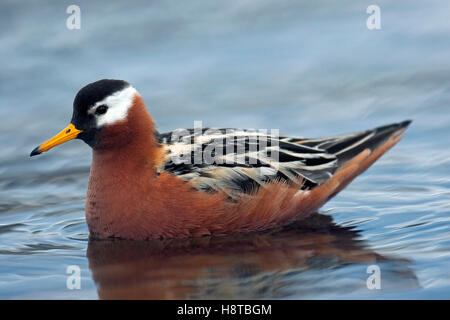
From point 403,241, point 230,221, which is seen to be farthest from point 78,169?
point 403,241

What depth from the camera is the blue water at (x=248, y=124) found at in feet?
25.7

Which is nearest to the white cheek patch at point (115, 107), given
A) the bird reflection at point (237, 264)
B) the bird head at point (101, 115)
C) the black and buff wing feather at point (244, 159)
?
the bird head at point (101, 115)

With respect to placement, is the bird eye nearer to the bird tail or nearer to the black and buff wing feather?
the black and buff wing feather

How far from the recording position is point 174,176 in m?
8.88

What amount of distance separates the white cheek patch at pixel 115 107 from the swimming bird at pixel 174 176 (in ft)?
0.04

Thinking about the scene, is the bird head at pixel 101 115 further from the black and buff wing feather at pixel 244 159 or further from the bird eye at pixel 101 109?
the black and buff wing feather at pixel 244 159

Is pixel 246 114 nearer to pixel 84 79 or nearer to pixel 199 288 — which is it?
pixel 84 79

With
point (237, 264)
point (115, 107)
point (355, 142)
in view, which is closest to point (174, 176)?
point (115, 107)

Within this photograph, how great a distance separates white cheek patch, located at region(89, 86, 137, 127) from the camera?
8953 mm

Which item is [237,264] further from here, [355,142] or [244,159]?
[355,142]

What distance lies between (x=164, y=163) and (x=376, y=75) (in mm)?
5594

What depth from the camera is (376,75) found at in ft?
43.9
